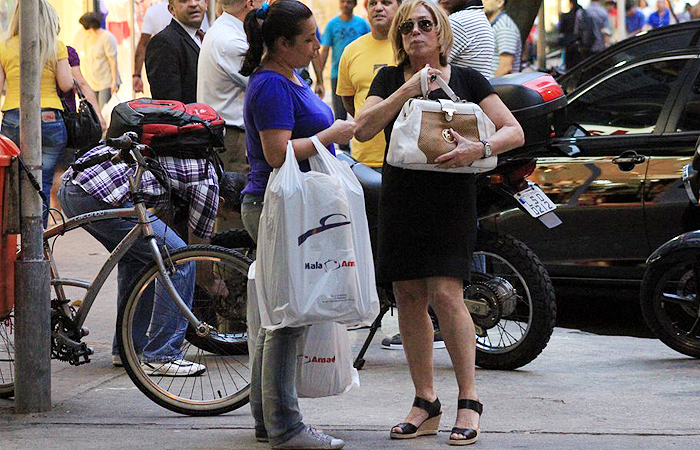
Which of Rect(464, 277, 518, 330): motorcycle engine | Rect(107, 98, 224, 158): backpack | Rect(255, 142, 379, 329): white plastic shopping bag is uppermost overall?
Rect(107, 98, 224, 158): backpack

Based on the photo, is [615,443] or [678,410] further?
[678,410]

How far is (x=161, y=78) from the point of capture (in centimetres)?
791

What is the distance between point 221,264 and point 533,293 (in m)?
1.71

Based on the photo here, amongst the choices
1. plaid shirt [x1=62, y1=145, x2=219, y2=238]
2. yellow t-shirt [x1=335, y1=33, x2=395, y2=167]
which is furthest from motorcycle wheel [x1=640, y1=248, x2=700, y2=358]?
plaid shirt [x1=62, y1=145, x2=219, y2=238]

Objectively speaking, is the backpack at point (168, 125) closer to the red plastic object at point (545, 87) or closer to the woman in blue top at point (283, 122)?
the woman in blue top at point (283, 122)

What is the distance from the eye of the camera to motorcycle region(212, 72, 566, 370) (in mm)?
6793

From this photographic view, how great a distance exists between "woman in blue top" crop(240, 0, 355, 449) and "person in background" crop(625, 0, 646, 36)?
20.3 meters

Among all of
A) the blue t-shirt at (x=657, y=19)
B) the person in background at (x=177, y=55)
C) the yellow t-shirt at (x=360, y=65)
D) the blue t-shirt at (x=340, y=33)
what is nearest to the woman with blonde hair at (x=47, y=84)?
the person in background at (x=177, y=55)

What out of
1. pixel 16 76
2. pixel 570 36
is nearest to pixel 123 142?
pixel 16 76

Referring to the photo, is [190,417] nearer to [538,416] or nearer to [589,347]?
[538,416]

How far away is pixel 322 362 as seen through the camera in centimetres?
527

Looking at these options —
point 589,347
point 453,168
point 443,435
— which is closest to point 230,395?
point 443,435

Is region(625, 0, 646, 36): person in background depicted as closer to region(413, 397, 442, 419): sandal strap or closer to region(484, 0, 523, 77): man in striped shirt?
region(484, 0, 523, 77): man in striped shirt

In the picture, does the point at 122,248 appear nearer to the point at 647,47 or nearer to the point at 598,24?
the point at 647,47
